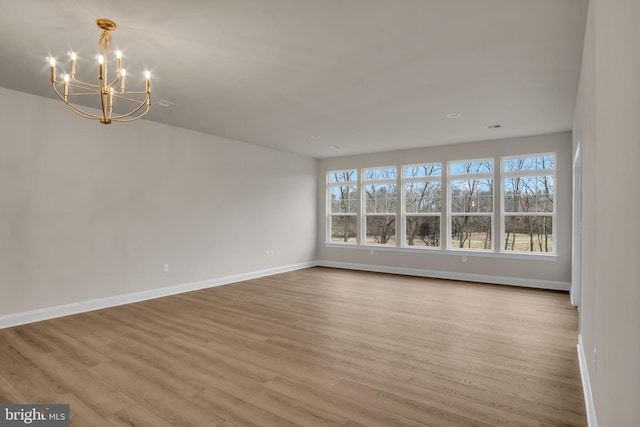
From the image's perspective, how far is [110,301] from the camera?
5.07 m

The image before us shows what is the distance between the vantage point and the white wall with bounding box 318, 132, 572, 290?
20.3 ft

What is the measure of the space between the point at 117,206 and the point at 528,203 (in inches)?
270

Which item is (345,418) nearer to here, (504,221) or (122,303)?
(122,303)

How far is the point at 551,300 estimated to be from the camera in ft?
17.8

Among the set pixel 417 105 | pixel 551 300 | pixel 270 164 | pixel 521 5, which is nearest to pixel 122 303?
pixel 270 164

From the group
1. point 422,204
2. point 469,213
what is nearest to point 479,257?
point 469,213

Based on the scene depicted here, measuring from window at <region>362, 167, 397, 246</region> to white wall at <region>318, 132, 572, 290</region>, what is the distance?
238 millimetres

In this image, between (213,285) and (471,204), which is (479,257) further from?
(213,285)

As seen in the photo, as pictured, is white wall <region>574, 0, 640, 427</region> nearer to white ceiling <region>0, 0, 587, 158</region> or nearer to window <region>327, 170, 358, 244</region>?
white ceiling <region>0, 0, 587, 158</region>

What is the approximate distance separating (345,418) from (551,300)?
4560 millimetres

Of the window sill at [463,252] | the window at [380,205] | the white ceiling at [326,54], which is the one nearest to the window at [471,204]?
the window sill at [463,252]

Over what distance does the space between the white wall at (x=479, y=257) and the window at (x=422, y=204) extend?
0.76ft

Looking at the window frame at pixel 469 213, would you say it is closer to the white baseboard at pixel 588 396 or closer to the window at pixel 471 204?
the window at pixel 471 204

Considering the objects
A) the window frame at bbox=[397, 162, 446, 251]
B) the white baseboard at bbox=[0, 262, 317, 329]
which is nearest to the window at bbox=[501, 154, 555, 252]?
the window frame at bbox=[397, 162, 446, 251]
